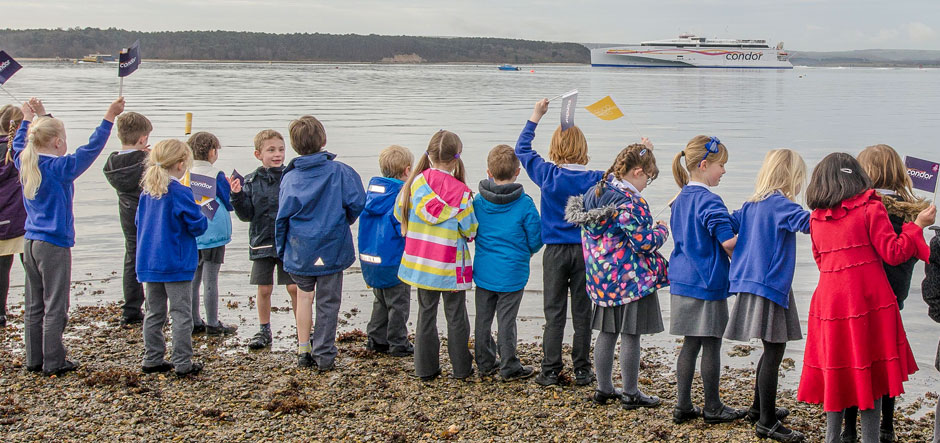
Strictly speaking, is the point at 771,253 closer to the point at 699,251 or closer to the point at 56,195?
the point at 699,251

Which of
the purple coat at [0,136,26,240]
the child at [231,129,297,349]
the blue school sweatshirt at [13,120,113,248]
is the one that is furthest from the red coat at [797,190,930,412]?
the purple coat at [0,136,26,240]

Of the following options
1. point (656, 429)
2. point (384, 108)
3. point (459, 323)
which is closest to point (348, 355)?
point (459, 323)

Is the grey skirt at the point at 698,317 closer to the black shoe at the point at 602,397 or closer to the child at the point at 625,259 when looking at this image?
the child at the point at 625,259

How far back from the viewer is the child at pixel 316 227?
18.6 feet

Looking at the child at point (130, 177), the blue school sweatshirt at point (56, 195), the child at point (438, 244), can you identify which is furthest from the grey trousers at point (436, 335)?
the blue school sweatshirt at point (56, 195)

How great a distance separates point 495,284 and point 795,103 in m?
43.5

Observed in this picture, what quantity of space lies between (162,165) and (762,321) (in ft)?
12.6

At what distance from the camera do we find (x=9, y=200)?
6.54 meters

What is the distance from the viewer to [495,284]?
220 inches

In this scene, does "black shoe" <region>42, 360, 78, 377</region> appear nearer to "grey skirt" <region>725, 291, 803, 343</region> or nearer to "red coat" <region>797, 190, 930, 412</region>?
"grey skirt" <region>725, 291, 803, 343</region>

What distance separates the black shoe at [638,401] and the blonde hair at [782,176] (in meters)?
1.39

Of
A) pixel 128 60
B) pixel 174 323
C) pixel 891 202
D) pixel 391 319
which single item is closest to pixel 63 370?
pixel 174 323

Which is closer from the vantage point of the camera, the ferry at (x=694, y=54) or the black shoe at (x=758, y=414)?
the black shoe at (x=758, y=414)

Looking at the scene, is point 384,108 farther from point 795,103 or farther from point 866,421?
point 866,421
